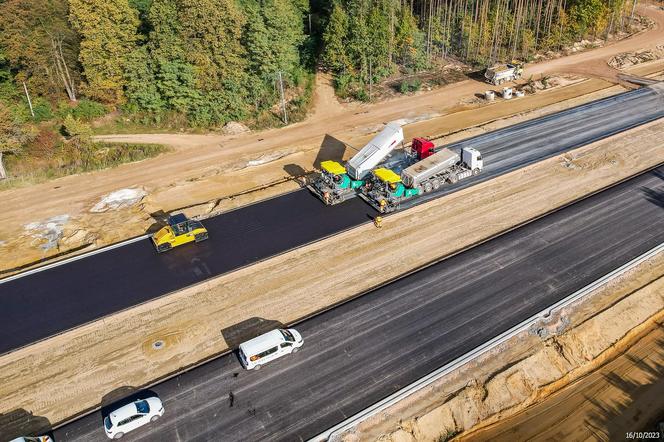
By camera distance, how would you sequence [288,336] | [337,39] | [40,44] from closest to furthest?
[288,336] → [40,44] → [337,39]

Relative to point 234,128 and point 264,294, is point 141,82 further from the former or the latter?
point 264,294

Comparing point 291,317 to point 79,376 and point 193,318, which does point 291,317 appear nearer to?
point 193,318

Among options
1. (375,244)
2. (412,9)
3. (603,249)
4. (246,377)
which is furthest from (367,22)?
(246,377)

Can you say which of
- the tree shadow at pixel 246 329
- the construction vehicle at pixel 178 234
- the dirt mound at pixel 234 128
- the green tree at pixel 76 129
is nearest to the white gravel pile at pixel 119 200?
the construction vehicle at pixel 178 234

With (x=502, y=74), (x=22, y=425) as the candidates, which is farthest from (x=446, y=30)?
(x=22, y=425)

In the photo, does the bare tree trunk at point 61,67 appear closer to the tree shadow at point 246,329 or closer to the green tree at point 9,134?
the green tree at point 9,134

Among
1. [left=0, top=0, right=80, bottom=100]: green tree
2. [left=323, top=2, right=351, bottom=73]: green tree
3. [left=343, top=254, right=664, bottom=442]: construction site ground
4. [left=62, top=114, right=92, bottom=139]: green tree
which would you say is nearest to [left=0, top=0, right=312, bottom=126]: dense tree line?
[left=0, top=0, right=80, bottom=100]: green tree

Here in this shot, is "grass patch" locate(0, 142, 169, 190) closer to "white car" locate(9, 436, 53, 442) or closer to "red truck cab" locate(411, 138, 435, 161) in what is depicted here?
"red truck cab" locate(411, 138, 435, 161)

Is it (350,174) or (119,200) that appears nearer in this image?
(350,174)

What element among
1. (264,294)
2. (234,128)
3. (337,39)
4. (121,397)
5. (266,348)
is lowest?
(121,397)
